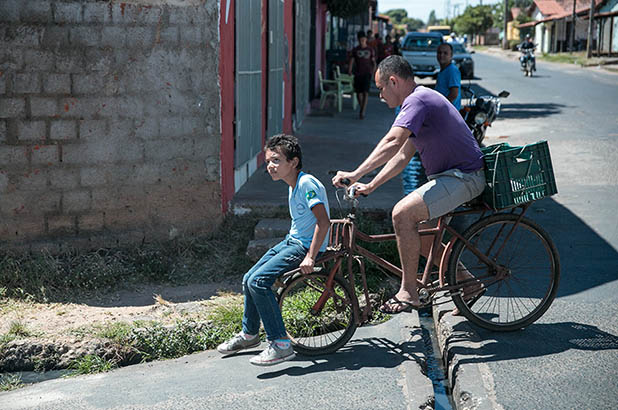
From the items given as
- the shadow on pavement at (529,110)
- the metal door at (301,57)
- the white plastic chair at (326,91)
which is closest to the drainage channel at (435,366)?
the metal door at (301,57)

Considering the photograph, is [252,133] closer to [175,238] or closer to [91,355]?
[175,238]

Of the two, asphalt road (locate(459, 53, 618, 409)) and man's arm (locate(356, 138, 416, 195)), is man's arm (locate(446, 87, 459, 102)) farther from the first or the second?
man's arm (locate(356, 138, 416, 195))

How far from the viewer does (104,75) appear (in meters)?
6.56

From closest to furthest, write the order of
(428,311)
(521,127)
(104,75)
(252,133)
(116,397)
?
(116,397)
(428,311)
(104,75)
(252,133)
(521,127)

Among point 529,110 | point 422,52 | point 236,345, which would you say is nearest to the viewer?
point 236,345

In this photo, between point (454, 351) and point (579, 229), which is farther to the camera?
point (579, 229)

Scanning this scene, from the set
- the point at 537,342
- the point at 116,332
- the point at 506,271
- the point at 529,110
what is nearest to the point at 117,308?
the point at 116,332

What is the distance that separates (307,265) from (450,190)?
3.14 ft

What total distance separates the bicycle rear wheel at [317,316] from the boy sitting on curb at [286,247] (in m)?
0.13

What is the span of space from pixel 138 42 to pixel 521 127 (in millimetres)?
10089

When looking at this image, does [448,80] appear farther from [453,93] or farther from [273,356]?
[273,356]

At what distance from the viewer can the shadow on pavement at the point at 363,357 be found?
4.42 metres

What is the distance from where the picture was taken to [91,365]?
477 cm

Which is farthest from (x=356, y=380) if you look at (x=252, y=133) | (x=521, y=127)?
(x=521, y=127)
